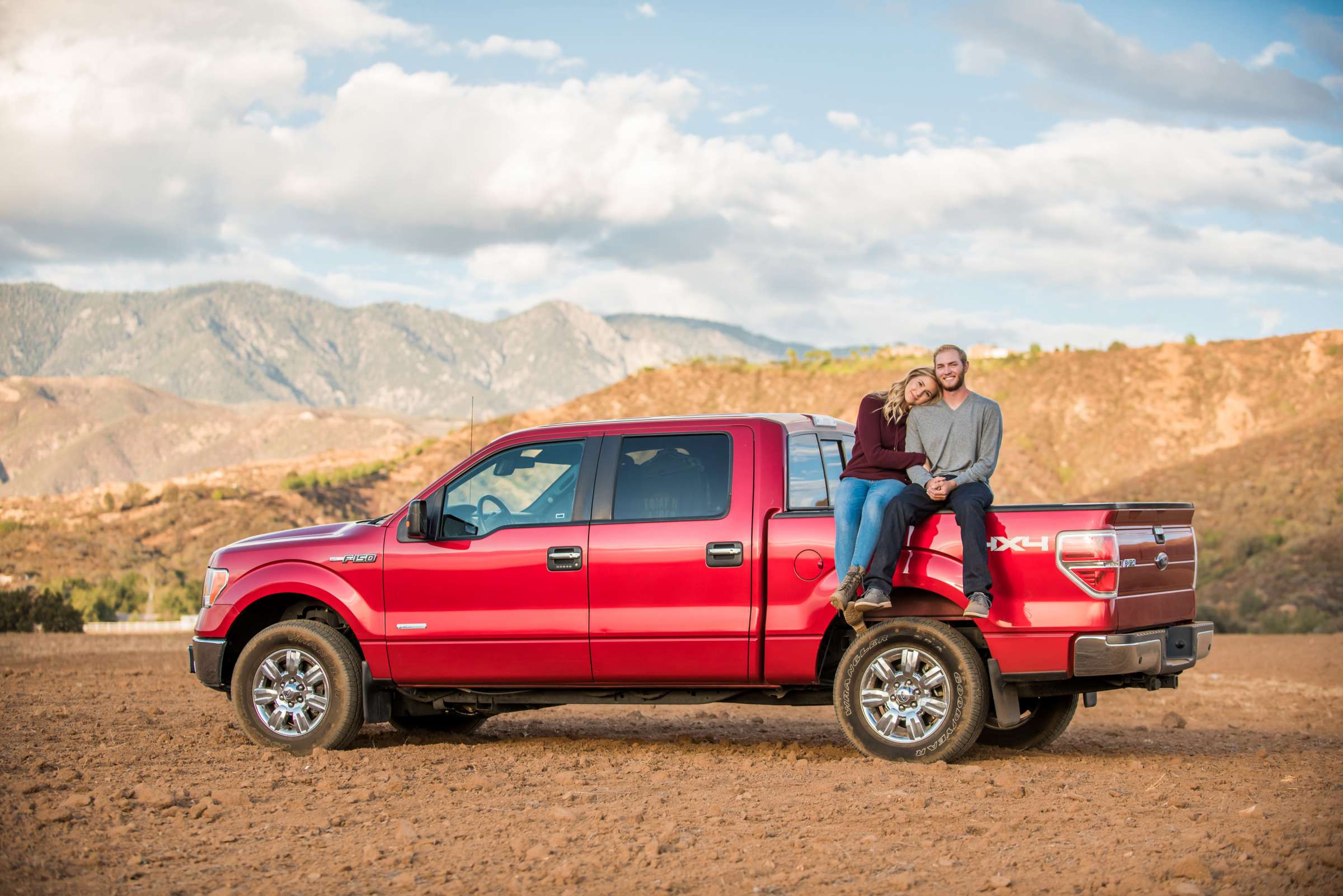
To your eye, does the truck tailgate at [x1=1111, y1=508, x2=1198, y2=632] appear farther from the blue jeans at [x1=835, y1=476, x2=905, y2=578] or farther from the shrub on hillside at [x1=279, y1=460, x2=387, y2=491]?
the shrub on hillside at [x1=279, y1=460, x2=387, y2=491]

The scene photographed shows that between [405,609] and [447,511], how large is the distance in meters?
0.69

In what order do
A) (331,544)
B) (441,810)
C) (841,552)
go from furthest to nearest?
(331,544), (841,552), (441,810)

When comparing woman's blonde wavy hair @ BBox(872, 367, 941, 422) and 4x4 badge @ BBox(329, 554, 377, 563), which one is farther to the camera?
4x4 badge @ BBox(329, 554, 377, 563)

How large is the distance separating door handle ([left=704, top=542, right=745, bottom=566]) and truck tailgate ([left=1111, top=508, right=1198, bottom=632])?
2.11 metres

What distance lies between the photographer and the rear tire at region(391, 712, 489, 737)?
31.6 ft

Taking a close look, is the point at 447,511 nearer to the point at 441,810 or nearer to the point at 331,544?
the point at 331,544

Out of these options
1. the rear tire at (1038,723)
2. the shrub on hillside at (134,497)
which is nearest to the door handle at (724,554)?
the rear tire at (1038,723)

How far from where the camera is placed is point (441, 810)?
6.69 m

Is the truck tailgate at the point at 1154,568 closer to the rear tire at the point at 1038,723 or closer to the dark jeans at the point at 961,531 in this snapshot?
the dark jeans at the point at 961,531

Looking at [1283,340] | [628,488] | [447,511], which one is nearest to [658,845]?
[628,488]

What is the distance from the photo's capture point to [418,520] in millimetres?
8289

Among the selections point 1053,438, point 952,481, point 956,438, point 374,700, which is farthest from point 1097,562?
point 1053,438

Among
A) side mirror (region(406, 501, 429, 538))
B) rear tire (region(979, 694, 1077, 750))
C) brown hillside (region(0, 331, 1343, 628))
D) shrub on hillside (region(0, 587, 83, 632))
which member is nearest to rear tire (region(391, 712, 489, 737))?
side mirror (region(406, 501, 429, 538))

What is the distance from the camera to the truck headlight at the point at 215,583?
8930 millimetres
